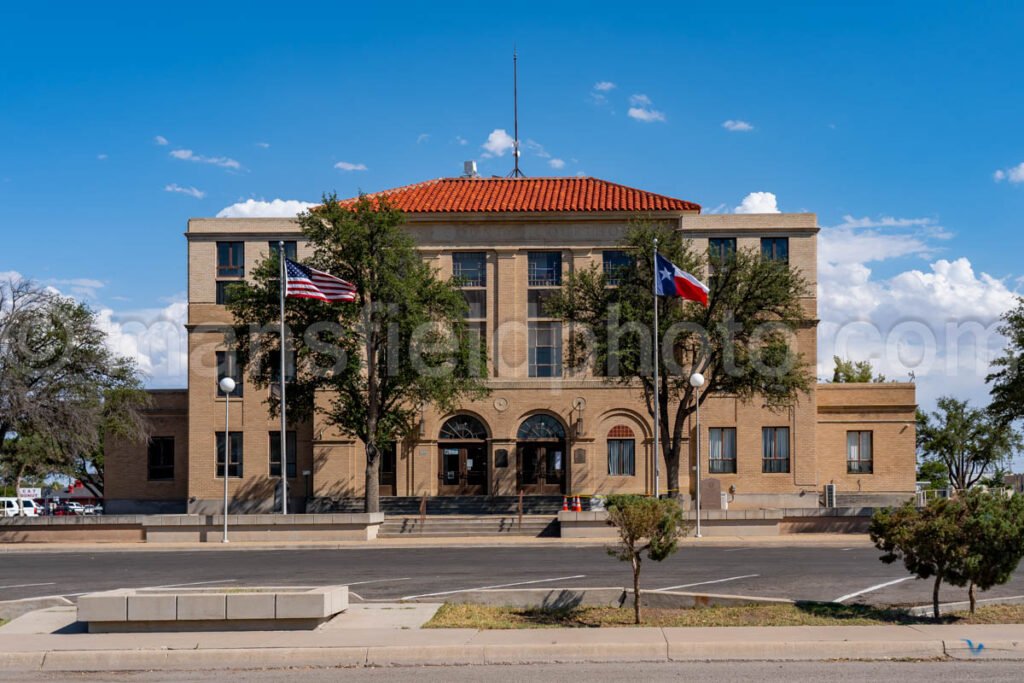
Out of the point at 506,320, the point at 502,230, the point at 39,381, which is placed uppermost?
the point at 502,230

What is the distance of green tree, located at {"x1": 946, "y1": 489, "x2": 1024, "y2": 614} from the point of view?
13359mm

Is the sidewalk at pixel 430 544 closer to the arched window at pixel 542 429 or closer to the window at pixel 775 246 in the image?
the arched window at pixel 542 429

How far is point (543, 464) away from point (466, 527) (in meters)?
11.5

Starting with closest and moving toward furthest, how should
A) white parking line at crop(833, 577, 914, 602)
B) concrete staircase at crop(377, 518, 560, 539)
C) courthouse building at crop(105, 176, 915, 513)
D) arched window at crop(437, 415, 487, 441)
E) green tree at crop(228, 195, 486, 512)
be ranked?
white parking line at crop(833, 577, 914, 602)
concrete staircase at crop(377, 518, 560, 539)
green tree at crop(228, 195, 486, 512)
courthouse building at crop(105, 176, 915, 513)
arched window at crop(437, 415, 487, 441)

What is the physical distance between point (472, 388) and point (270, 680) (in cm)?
2817

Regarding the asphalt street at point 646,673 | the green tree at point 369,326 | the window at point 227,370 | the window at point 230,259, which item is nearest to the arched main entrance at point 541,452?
the green tree at point 369,326

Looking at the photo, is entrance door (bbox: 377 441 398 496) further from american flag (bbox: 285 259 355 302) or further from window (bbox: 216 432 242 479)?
american flag (bbox: 285 259 355 302)

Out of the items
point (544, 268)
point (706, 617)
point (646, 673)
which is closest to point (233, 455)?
point (544, 268)

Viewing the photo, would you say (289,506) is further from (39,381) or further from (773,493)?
(773,493)

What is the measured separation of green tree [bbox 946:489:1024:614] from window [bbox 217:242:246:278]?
4040cm

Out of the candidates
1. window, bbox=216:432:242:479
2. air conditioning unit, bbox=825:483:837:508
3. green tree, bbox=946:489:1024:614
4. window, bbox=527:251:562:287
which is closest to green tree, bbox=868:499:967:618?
green tree, bbox=946:489:1024:614

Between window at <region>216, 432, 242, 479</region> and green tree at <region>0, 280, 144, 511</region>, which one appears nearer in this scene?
green tree at <region>0, 280, 144, 511</region>

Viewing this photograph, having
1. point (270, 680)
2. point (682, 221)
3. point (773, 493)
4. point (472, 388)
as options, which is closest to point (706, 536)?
point (472, 388)

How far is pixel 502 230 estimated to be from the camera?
48.5 meters
